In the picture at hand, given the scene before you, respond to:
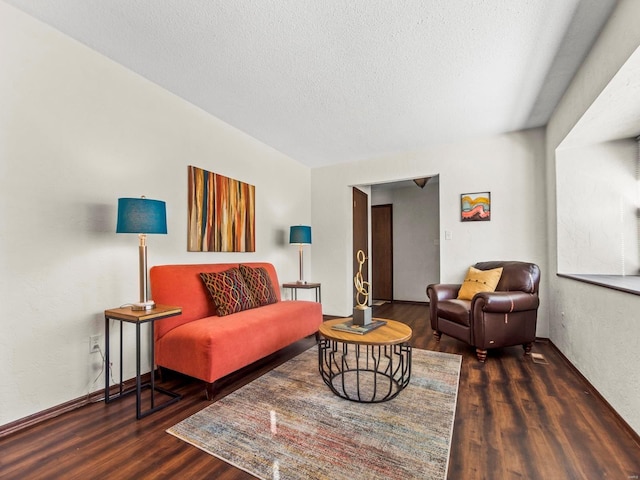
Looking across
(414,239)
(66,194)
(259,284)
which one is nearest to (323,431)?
(259,284)

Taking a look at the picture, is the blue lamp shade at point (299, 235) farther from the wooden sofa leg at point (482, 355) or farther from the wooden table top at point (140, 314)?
the wooden sofa leg at point (482, 355)

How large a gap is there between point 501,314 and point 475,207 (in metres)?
1.50

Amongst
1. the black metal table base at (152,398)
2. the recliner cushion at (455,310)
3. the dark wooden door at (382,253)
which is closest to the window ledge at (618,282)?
the recliner cushion at (455,310)

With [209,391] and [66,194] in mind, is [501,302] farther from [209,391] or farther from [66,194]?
[66,194]

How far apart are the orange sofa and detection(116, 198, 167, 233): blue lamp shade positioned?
588 mm

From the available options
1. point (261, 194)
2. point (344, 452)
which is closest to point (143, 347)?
point (344, 452)

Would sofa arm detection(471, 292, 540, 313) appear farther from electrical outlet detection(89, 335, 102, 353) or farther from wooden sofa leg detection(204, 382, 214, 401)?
electrical outlet detection(89, 335, 102, 353)

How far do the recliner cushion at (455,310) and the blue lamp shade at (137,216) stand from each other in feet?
9.01

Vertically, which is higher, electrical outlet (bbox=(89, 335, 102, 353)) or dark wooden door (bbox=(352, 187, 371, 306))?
dark wooden door (bbox=(352, 187, 371, 306))

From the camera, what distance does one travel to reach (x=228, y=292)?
2689 mm

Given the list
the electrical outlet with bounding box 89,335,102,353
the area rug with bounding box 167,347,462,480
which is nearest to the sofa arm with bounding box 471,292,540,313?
the area rug with bounding box 167,347,462,480

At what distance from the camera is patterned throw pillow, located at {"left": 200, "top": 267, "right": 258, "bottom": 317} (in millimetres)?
2606

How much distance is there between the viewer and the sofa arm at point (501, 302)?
8.88 feet

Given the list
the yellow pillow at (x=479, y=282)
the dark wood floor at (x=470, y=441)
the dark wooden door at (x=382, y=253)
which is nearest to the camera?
the dark wood floor at (x=470, y=441)
